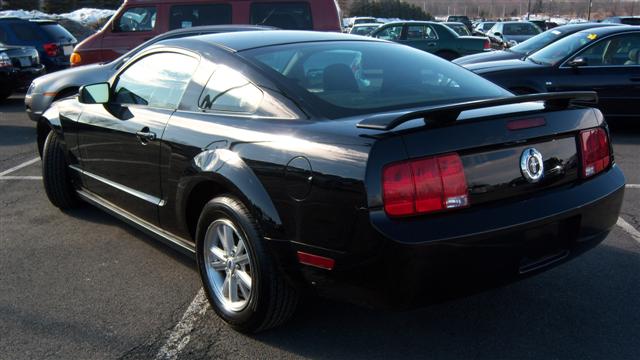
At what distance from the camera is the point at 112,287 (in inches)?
155

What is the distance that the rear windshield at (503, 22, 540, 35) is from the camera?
981 inches

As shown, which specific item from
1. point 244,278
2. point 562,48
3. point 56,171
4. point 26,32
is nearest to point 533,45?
point 562,48

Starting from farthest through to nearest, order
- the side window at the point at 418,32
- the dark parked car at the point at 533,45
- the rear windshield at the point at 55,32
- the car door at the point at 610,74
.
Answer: the side window at the point at 418,32 < the rear windshield at the point at 55,32 < the dark parked car at the point at 533,45 < the car door at the point at 610,74

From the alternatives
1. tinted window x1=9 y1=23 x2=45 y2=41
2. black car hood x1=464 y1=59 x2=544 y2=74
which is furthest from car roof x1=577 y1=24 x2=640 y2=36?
tinted window x1=9 y1=23 x2=45 y2=41

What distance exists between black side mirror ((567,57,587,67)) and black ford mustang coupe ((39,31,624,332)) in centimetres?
531

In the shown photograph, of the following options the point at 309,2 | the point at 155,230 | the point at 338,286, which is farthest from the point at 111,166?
the point at 309,2

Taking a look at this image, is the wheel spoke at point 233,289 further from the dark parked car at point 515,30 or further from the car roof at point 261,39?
the dark parked car at point 515,30

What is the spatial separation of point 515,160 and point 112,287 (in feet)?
8.34

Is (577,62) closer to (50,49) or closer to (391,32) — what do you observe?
(391,32)

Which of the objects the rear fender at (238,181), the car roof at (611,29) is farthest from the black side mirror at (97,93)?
the car roof at (611,29)

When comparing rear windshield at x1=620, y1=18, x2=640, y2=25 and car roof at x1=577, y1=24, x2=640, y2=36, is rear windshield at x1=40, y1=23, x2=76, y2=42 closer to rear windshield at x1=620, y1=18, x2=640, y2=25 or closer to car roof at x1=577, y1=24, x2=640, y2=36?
car roof at x1=577, y1=24, x2=640, y2=36

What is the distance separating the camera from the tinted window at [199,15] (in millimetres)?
10727

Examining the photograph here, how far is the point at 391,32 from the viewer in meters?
18.2

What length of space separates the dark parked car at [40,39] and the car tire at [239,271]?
451 inches
